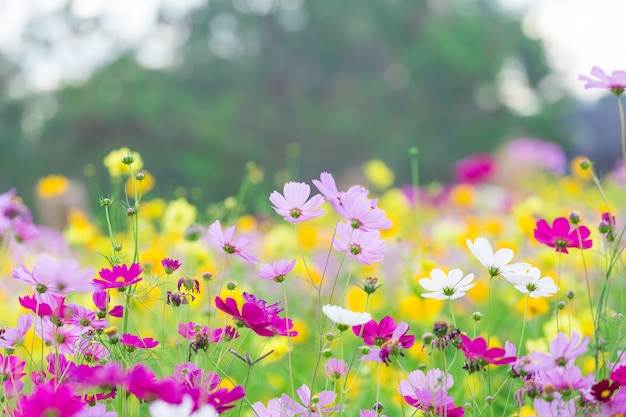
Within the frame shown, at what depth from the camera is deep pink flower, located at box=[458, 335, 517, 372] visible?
2.13 ft

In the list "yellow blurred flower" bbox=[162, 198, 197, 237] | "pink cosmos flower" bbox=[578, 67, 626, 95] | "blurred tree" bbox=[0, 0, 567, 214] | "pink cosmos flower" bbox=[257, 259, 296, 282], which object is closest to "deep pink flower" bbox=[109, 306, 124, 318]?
"pink cosmos flower" bbox=[257, 259, 296, 282]

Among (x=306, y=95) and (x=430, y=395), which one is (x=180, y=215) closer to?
(x=430, y=395)

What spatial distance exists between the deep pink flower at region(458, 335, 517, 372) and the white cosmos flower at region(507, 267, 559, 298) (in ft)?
0.26

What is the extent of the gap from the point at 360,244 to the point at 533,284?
0.58ft

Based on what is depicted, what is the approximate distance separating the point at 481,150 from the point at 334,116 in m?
2.24

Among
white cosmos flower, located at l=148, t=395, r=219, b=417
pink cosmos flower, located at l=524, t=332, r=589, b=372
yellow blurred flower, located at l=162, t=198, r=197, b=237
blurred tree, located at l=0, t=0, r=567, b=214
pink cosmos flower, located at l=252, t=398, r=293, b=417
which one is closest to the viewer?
white cosmos flower, located at l=148, t=395, r=219, b=417

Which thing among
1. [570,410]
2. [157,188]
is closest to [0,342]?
→ [570,410]

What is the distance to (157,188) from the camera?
9.82m

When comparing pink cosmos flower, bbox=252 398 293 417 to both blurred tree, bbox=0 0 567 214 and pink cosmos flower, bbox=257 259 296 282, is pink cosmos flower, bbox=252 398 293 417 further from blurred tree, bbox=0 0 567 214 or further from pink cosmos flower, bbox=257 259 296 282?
blurred tree, bbox=0 0 567 214

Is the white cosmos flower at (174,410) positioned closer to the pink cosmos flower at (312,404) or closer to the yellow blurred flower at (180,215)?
the pink cosmos flower at (312,404)

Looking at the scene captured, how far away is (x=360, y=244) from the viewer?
77cm

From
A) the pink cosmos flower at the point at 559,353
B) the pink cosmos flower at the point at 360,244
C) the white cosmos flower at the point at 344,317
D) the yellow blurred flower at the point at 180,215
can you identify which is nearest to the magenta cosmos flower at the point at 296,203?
the pink cosmos flower at the point at 360,244

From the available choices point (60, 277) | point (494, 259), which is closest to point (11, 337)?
point (60, 277)

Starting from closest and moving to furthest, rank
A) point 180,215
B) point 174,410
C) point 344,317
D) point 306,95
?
point 174,410 → point 344,317 → point 180,215 → point 306,95
